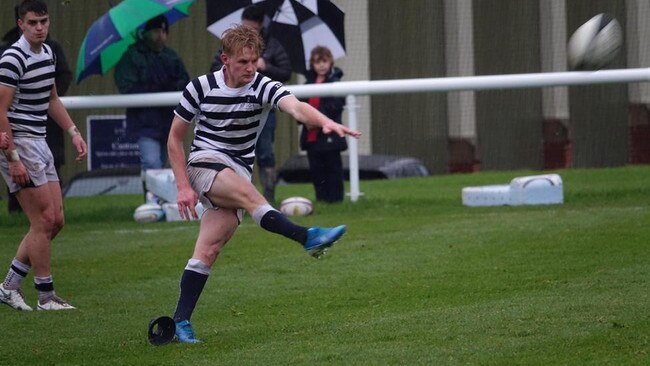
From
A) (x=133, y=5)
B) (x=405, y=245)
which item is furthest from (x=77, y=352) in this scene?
(x=133, y=5)

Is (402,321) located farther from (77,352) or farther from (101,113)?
(101,113)

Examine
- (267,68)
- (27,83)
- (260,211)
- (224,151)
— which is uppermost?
(267,68)

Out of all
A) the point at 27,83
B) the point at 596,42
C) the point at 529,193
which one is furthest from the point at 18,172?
the point at 529,193

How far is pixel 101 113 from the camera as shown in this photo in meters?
17.5

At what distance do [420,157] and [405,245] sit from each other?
8.07 m

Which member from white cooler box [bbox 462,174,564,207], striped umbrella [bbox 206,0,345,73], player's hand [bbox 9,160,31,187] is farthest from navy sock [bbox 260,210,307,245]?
striped umbrella [bbox 206,0,345,73]

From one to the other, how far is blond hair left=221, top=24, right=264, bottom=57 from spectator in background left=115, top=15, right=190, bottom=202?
7.94m

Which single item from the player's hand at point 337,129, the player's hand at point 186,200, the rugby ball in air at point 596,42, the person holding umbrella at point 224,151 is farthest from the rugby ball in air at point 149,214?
the player's hand at point 337,129

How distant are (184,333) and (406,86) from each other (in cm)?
856

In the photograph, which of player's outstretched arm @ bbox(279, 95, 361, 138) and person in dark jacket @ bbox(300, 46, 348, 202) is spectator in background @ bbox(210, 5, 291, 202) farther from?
player's outstretched arm @ bbox(279, 95, 361, 138)

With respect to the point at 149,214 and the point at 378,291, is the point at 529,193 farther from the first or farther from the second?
the point at 378,291

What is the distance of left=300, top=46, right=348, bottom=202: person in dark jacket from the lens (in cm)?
1600

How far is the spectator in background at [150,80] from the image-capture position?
1587 centimetres

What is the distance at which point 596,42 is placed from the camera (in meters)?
12.9
